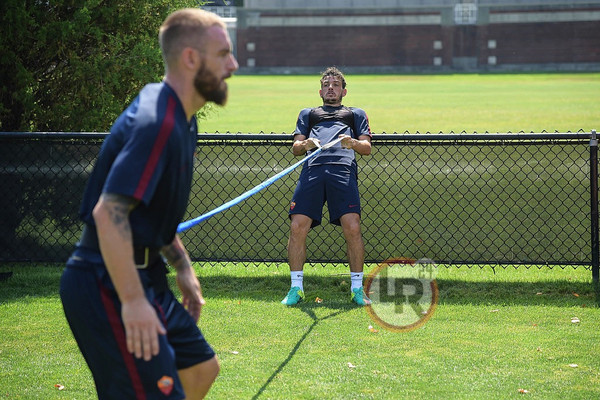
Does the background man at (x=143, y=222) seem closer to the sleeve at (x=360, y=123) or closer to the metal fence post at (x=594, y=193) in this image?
the sleeve at (x=360, y=123)

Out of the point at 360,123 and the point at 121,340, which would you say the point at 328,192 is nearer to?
the point at 360,123

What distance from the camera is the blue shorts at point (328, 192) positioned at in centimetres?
649

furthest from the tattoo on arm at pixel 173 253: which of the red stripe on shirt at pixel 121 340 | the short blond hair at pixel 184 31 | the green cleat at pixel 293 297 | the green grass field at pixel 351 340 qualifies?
the green cleat at pixel 293 297

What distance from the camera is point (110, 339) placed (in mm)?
2668

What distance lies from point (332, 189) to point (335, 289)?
893mm

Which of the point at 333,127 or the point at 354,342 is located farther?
the point at 333,127

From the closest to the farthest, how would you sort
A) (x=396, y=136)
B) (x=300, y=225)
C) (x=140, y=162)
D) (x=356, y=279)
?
(x=140, y=162), (x=356, y=279), (x=300, y=225), (x=396, y=136)

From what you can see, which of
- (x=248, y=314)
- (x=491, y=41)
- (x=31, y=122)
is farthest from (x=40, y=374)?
(x=491, y=41)

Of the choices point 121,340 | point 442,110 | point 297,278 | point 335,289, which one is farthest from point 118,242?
point 442,110

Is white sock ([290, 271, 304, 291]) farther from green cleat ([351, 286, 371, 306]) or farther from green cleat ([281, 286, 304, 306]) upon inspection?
green cleat ([351, 286, 371, 306])

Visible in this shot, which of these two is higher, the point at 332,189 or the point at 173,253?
the point at 173,253

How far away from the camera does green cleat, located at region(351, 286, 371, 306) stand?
618cm

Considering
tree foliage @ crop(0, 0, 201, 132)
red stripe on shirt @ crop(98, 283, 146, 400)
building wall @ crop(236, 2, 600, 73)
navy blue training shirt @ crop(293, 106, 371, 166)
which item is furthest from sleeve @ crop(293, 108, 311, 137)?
building wall @ crop(236, 2, 600, 73)

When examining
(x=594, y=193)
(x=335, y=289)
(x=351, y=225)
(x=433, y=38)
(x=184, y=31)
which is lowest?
(x=335, y=289)
